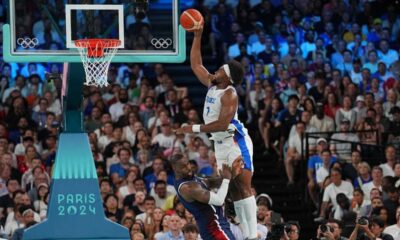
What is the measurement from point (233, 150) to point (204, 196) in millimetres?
641

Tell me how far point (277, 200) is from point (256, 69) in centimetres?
357

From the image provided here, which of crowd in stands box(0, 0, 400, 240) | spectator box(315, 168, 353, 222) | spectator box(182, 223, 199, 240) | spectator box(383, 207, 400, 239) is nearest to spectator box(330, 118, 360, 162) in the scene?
crowd in stands box(0, 0, 400, 240)

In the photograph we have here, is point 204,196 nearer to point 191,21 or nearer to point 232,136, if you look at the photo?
point 232,136

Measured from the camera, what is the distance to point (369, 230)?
52.7 feet

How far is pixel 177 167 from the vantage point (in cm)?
1326

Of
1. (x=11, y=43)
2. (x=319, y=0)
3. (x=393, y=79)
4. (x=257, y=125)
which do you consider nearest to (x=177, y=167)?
(x=11, y=43)

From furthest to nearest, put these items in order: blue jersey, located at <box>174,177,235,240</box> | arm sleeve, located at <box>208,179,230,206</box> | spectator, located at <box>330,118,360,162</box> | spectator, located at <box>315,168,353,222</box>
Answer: spectator, located at <box>330,118,360,162</box>
spectator, located at <box>315,168,353,222</box>
blue jersey, located at <box>174,177,235,240</box>
arm sleeve, located at <box>208,179,230,206</box>

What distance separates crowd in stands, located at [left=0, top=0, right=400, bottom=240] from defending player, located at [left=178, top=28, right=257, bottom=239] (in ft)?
2.07

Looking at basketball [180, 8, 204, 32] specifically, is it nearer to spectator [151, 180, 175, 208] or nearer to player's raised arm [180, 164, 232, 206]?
player's raised arm [180, 164, 232, 206]

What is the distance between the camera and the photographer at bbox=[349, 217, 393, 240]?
50.1 feet

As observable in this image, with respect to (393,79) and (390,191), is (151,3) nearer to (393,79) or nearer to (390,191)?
(390,191)

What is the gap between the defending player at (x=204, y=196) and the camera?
1322 cm

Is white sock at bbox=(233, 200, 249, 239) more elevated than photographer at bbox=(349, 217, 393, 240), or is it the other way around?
white sock at bbox=(233, 200, 249, 239)

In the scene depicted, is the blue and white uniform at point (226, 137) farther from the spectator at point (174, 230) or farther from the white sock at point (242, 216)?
the spectator at point (174, 230)
